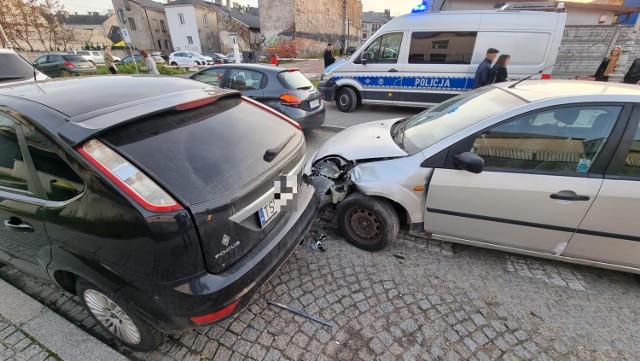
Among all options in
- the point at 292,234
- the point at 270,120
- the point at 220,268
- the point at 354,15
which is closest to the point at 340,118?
the point at 270,120

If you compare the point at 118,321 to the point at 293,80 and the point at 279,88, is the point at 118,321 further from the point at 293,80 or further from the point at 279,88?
the point at 293,80

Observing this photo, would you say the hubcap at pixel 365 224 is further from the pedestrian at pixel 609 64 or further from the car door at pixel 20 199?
the pedestrian at pixel 609 64

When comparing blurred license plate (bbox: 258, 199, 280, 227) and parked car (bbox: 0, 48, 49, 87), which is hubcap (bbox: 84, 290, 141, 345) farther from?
parked car (bbox: 0, 48, 49, 87)

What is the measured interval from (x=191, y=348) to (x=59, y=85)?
6.73 ft

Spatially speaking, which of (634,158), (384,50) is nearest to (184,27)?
(384,50)

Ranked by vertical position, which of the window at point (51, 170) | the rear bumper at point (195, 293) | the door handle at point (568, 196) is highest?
the window at point (51, 170)

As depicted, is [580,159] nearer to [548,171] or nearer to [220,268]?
[548,171]

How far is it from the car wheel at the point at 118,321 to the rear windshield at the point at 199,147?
85 cm

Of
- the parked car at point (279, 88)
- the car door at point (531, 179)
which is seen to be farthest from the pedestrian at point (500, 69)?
the car door at point (531, 179)

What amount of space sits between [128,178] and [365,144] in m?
2.09

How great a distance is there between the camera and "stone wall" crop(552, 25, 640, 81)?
9188 millimetres

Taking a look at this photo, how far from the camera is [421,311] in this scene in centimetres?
212

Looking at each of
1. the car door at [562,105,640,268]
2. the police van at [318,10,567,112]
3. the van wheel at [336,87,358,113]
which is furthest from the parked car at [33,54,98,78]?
the car door at [562,105,640,268]

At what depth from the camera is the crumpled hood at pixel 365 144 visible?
267 cm
